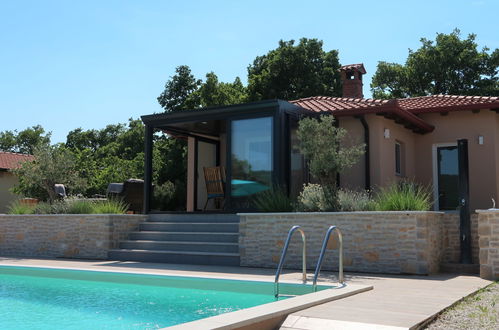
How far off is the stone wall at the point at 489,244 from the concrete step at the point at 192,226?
518 centimetres

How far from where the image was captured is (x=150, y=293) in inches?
309

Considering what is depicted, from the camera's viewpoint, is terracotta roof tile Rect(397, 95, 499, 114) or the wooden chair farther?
the wooden chair

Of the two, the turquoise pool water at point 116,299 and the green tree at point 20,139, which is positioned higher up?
the green tree at point 20,139

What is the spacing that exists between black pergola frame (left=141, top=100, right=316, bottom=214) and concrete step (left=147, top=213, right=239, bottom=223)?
0.52 m

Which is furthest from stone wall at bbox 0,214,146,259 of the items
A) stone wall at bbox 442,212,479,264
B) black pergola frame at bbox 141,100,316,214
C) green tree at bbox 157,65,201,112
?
green tree at bbox 157,65,201,112

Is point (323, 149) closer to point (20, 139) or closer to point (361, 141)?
point (361, 141)

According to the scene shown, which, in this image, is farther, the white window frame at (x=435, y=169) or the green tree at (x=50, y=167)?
the green tree at (x=50, y=167)

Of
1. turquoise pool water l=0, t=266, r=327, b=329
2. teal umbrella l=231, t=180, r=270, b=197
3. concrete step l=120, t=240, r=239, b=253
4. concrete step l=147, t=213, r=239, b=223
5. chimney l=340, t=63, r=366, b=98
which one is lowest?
turquoise pool water l=0, t=266, r=327, b=329

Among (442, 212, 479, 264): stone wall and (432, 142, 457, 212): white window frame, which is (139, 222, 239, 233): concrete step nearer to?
(442, 212, 479, 264): stone wall

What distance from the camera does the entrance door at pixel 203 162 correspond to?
16203 mm

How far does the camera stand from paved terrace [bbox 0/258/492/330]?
16.3 feet

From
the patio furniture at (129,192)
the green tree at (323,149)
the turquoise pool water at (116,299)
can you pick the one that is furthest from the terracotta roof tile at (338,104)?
the turquoise pool water at (116,299)

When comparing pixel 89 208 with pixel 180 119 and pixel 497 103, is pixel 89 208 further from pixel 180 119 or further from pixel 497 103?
pixel 497 103

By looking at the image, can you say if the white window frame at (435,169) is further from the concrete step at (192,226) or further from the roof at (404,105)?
the concrete step at (192,226)
